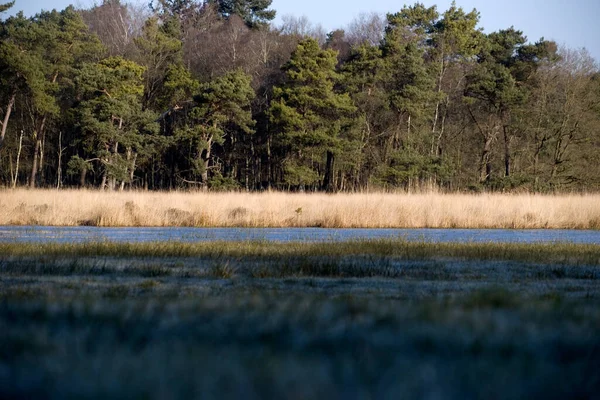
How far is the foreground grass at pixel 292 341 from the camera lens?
2113mm

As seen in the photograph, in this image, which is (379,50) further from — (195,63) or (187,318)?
(187,318)

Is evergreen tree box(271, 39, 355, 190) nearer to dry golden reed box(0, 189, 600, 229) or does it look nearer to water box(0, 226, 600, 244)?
dry golden reed box(0, 189, 600, 229)

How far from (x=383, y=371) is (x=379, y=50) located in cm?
3765

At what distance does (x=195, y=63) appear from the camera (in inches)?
1752

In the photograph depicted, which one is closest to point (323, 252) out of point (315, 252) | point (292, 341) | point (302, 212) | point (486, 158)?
point (315, 252)

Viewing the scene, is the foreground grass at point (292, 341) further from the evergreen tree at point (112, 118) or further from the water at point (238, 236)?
the evergreen tree at point (112, 118)

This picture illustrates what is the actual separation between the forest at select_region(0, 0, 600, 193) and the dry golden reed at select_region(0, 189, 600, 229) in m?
12.7

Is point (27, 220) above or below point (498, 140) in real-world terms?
below

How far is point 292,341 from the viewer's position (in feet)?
9.04

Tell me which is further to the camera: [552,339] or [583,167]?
[583,167]

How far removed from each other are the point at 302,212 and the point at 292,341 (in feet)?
51.8

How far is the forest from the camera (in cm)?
3612

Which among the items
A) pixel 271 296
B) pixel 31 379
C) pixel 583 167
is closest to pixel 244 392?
pixel 31 379

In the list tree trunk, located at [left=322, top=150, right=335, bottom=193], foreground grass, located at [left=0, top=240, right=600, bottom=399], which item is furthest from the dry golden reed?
tree trunk, located at [left=322, top=150, right=335, bottom=193]
